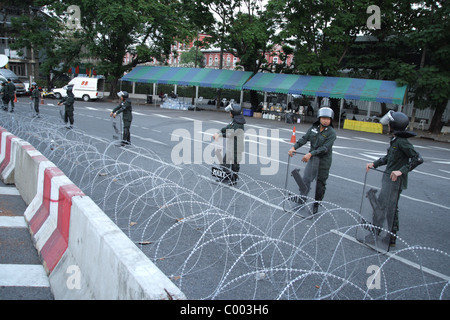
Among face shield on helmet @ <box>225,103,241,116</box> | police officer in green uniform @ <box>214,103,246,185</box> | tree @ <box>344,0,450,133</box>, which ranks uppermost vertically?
tree @ <box>344,0,450,133</box>

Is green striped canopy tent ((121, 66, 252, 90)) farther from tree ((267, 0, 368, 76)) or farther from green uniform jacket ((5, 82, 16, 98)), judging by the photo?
green uniform jacket ((5, 82, 16, 98))

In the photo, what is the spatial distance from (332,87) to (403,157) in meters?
23.3

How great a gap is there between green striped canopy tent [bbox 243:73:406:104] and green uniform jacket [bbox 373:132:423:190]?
2090 centimetres

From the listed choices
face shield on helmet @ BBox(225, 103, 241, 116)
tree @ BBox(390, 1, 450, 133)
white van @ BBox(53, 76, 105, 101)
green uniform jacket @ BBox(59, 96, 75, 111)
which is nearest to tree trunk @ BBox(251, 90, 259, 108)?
tree @ BBox(390, 1, 450, 133)

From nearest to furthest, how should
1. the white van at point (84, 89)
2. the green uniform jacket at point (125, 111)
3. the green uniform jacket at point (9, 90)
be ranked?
the green uniform jacket at point (125, 111)
the green uniform jacket at point (9, 90)
the white van at point (84, 89)

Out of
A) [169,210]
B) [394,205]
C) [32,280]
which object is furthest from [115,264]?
[394,205]

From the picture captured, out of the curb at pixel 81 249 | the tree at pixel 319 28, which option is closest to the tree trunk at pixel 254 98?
the tree at pixel 319 28

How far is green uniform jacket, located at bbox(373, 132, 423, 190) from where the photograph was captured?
534cm

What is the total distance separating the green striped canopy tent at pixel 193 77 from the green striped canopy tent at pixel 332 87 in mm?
1599

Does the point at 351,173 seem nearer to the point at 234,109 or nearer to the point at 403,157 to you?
the point at 234,109

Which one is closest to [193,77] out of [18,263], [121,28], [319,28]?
[121,28]

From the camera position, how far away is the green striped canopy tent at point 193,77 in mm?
32938

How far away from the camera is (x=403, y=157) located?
5523mm

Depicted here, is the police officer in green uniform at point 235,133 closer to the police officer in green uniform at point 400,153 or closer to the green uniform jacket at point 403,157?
the police officer in green uniform at point 400,153
